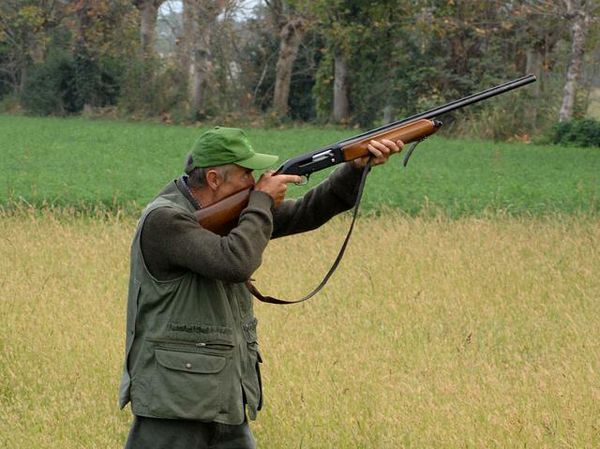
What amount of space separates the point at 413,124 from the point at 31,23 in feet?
141

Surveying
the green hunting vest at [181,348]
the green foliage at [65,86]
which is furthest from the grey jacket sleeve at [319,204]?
the green foliage at [65,86]

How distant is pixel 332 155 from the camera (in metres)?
4.68

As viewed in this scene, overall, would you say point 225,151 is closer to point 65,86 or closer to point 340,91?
point 340,91

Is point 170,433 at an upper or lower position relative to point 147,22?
upper

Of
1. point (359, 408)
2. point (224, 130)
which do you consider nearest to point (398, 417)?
point (359, 408)

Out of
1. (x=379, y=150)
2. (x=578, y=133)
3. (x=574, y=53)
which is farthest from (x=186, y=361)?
(x=574, y=53)

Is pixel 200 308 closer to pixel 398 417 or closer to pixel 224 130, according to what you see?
pixel 224 130

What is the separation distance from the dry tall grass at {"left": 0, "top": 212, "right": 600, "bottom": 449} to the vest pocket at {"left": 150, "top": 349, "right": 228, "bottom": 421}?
63.7 inches

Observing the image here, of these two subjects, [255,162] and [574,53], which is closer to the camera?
[255,162]

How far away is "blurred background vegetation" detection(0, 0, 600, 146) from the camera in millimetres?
33938

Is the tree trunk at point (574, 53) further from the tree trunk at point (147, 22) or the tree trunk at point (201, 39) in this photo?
the tree trunk at point (147, 22)

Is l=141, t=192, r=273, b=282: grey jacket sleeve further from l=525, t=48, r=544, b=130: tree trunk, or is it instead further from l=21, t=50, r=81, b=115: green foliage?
l=21, t=50, r=81, b=115: green foliage

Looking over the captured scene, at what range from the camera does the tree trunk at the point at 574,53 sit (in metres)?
30.2

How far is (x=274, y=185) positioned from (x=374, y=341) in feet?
11.0
